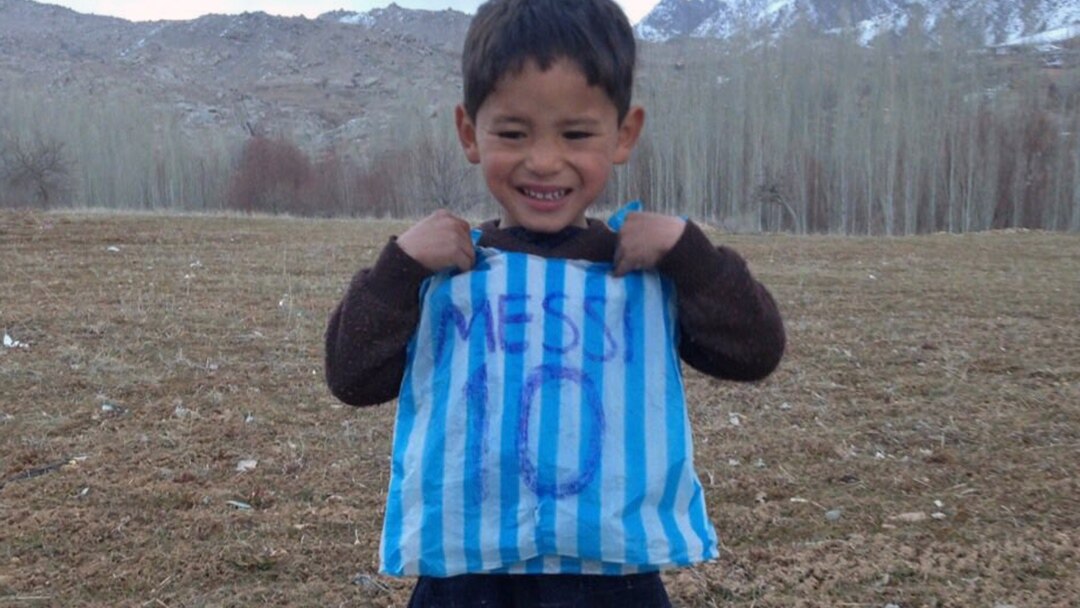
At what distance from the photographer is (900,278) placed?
905 cm

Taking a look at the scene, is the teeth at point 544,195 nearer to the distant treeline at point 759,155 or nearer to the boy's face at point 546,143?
the boy's face at point 546,143

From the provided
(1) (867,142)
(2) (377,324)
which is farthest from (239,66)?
(2) (377,324)

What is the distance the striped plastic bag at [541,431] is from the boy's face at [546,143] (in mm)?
76

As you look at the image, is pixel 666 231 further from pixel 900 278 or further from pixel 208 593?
pixel 900 278

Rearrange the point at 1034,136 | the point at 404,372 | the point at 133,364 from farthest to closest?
the point at 1034,136 < the point at 133,364 < the point at 404,372

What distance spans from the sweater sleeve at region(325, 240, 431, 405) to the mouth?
0.17m

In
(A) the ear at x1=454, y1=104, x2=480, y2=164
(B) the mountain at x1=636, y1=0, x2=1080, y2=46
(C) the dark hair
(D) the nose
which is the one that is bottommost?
(D) the nose

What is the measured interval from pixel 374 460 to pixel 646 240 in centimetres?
260

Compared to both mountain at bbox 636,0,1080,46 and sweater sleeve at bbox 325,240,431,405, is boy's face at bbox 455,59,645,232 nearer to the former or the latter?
sweater sleeve at bbox 325,240,431,405

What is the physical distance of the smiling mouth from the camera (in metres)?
1.35

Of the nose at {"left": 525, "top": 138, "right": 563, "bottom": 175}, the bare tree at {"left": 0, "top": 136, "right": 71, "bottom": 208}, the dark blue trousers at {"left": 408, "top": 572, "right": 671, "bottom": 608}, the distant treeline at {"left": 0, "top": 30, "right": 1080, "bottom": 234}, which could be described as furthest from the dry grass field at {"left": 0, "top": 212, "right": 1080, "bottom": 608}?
the bare tree at {"left": 0, "top": 136, "right": 71, "bottom": 208}

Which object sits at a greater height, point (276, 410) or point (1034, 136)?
point (1034, 136)

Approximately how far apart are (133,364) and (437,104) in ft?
120

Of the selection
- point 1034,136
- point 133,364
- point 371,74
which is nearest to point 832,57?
point 1034,136
